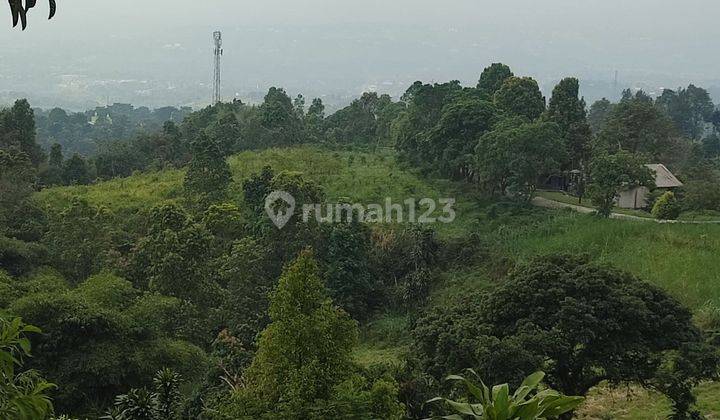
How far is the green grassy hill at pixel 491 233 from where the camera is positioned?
521 inches

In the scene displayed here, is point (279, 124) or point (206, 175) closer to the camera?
point (206, 175)

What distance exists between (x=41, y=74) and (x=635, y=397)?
128029 mm

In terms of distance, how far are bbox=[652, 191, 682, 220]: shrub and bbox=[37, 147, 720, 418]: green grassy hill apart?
215 cm

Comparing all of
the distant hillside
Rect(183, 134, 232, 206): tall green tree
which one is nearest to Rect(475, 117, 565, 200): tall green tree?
the distant hillside

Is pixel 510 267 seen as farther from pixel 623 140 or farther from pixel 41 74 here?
pixel 41 74

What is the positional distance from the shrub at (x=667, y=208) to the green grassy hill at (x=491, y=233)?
2.15 m

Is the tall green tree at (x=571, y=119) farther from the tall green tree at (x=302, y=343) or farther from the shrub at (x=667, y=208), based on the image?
the tall green tree at (x=302, y=343)

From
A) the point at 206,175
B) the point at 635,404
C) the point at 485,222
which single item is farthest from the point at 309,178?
the point at 635,404

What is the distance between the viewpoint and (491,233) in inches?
722

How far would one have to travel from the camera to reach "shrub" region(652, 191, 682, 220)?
17812mm

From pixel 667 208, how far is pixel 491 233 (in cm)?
483

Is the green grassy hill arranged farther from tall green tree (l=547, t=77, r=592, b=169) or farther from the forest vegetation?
tall green tree (l=547, t=77, r=592, b=169)

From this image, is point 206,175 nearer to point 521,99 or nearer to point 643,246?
point 521,99

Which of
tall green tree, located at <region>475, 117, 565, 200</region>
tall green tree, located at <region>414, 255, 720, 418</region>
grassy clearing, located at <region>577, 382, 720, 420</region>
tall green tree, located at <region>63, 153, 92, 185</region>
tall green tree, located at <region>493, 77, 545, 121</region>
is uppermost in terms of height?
tall green tree, located at <region>493, 77, 545, 121</region>
